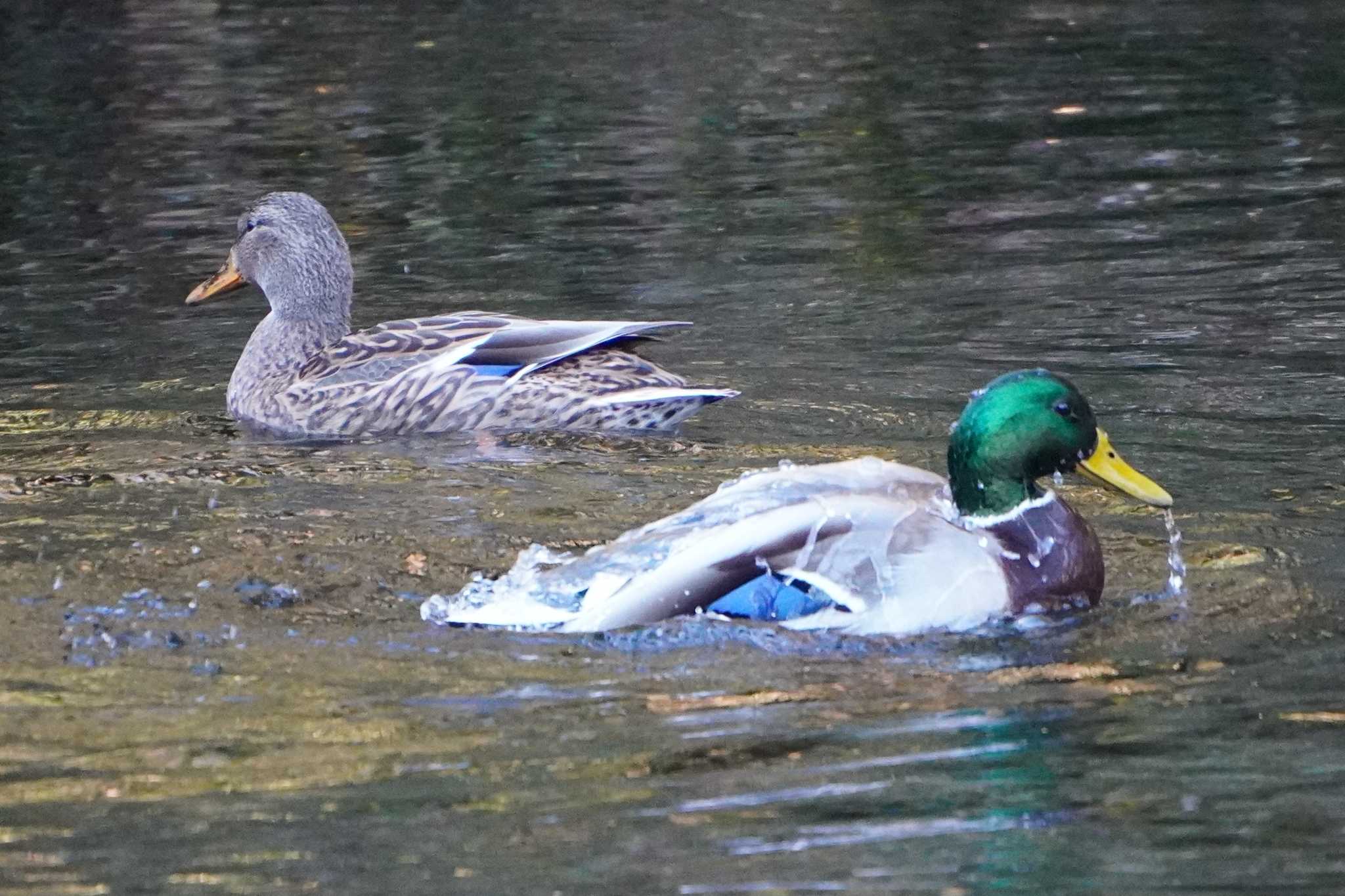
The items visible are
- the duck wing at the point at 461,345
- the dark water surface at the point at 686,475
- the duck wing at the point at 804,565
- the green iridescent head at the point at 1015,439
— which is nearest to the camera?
the dark water surface at the point at 686,475

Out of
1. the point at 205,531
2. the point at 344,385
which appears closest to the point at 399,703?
the point at 205,531

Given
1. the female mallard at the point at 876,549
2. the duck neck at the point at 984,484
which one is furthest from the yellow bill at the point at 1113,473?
the duck neck at the point at 984,484

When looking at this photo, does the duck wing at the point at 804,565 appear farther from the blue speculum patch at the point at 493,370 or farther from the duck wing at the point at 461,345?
the blue speculum patch at the point at 493,370

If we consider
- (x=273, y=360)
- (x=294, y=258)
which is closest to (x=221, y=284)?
(x=294, y=258)

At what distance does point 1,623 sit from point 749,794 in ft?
8.33

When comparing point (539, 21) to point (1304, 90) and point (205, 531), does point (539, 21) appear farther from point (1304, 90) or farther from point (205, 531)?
point (205, 531)

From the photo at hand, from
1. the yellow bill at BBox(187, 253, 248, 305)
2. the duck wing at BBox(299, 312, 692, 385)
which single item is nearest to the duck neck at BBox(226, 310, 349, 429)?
the duck wing at BBox(299, 312, 692, 385)

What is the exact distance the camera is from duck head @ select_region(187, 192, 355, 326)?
10.2 meters

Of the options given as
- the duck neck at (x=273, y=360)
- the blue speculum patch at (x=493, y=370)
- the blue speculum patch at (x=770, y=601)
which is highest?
the blue speculum patch at (x=770, y=601)

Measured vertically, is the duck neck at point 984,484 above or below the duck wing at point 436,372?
above

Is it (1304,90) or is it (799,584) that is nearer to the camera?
(799,584)

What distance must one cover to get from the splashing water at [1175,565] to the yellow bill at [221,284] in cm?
499

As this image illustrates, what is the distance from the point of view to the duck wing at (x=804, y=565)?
602 cm

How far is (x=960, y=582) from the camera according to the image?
6.12 m
